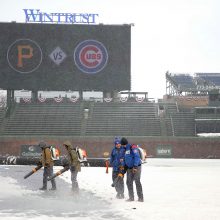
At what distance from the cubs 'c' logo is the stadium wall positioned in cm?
Result: 887

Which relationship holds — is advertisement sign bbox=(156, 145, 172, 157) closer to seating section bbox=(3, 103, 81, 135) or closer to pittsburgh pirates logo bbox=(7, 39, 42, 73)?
seating section bbox=(3, 103, 81, 135)

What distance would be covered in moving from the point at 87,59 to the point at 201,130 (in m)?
16.7

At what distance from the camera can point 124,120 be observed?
61.6 metres

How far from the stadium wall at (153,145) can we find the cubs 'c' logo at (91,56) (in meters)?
8.87

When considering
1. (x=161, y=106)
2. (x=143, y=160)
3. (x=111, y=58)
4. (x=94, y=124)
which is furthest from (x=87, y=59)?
(x=143, y=160)

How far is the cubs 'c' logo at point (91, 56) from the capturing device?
5978 centimetres

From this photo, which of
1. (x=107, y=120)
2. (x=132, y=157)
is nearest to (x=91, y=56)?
(x=107, y=120)

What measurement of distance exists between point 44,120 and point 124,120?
32.9ft

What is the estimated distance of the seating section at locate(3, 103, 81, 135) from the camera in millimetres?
59500

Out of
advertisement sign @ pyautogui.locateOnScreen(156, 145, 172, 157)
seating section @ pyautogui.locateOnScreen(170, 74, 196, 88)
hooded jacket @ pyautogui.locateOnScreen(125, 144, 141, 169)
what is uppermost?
seating section @ pyautogui.locateOnScreen(170, 74, 196, 88)

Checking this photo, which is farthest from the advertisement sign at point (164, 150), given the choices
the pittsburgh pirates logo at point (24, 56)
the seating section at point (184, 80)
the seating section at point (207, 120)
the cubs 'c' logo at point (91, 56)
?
the seating section at point (184, 80)

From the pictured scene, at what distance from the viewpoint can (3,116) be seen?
62.3 m

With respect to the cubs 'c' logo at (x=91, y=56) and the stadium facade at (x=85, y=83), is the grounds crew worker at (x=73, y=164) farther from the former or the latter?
the cubs 'c' logo at (x=91, y=56)

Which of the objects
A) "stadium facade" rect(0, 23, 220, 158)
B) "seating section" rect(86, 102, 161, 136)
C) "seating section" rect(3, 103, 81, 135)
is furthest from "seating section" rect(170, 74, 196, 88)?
"seating section" rect(3, 103, 81, 135)
